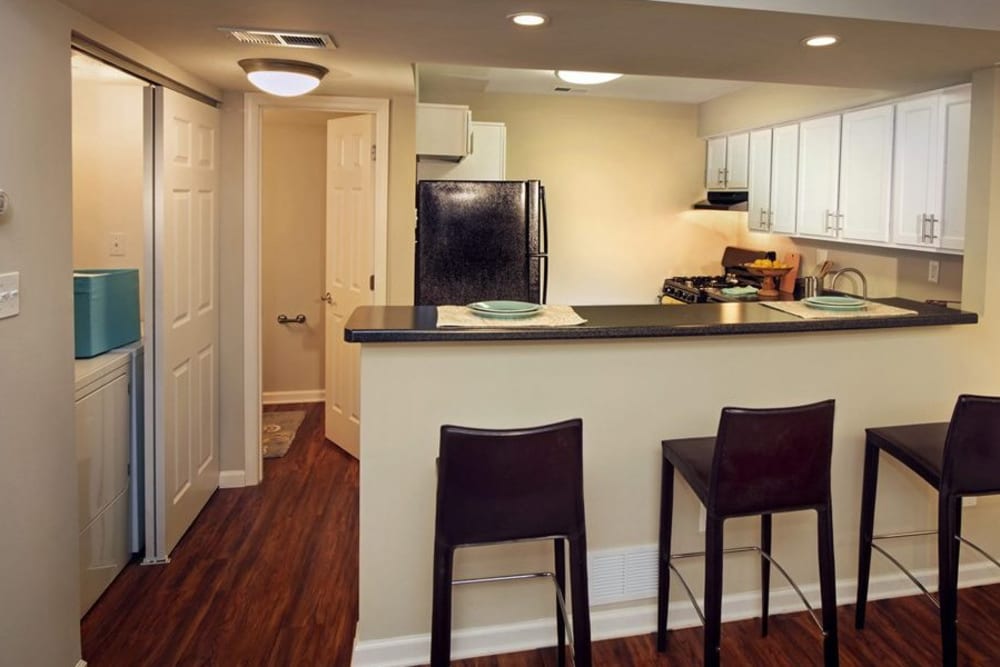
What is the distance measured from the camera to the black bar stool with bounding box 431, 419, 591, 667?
5.89 feet

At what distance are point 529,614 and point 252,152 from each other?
255 centimetres

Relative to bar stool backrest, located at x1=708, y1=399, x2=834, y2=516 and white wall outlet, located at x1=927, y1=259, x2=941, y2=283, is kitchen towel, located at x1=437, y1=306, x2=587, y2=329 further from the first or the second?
white wall outlet, located at x1=927, y1=259, x2=941, y2=283

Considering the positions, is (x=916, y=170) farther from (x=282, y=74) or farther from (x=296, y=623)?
(x=296, y=623)

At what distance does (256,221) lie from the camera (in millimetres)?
3592

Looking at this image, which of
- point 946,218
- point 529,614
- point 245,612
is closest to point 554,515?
point 529,614

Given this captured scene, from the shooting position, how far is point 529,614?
2.40 m

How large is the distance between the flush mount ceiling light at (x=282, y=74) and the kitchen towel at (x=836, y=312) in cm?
204

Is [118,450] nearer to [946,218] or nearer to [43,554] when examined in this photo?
[43,554]

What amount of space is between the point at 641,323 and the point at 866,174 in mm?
2170

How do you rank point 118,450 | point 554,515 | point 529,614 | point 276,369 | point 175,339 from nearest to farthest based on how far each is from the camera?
point 554,515
point 529,614
point 118,450
point 175,339
point 276,369

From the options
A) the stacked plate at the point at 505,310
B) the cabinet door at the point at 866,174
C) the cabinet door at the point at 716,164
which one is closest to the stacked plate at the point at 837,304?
the stacked plate at the point at 505,310

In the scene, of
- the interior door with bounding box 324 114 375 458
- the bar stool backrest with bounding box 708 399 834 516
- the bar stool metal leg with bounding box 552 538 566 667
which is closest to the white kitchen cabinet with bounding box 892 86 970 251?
the bar stool backrest with bounding box 708 399 834 516

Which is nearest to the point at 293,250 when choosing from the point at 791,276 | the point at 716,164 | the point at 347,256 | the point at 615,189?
the point at 347,256

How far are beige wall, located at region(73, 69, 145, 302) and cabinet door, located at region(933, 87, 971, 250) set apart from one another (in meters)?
3.55
